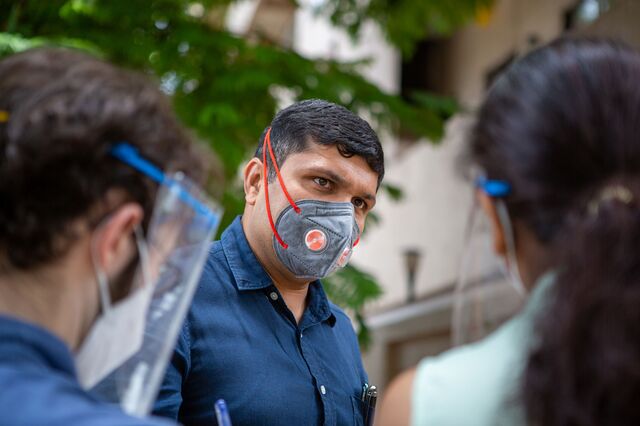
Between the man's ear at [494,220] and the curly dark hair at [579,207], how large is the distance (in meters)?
0.06

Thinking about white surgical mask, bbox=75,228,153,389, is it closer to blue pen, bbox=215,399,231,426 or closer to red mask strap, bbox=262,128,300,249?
blue pen, bbox=215,399,231,426

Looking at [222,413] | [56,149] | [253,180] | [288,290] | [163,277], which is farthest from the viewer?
[253,180]

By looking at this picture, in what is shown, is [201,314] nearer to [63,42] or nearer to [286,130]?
[286,130]

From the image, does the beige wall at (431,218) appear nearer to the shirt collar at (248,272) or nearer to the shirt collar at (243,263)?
the shirt collar at (248,272)

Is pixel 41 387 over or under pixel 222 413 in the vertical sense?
over

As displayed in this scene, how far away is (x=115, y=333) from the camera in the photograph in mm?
1662

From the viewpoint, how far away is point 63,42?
5164mm

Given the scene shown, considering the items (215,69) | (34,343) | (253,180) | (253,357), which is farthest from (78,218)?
(215,69)

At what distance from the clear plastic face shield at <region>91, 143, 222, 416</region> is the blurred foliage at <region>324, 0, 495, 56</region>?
559cm

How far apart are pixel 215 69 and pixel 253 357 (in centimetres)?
370

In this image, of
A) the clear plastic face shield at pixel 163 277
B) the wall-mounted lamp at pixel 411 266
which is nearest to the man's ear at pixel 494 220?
the clear plastic face shield at pixel 163 277

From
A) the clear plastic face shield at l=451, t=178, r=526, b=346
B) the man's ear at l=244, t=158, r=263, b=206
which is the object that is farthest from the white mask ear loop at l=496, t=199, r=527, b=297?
the man's ear at l=244, t=158, r=263, b=206

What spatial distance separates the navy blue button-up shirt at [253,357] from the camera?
2561mm

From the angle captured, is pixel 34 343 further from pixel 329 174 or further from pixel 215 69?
pixel 215 69
